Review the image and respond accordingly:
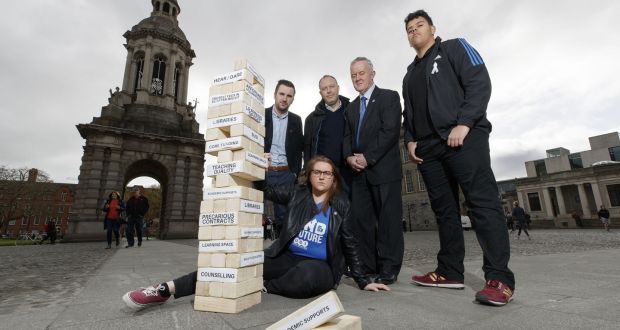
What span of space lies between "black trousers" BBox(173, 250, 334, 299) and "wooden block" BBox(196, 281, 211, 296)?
121 mm

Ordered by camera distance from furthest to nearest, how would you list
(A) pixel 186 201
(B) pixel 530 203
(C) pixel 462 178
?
(B) pixel 530 203 < (A) pixel 186 201 < (C) pixel 462 178

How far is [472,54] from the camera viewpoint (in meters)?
2.91

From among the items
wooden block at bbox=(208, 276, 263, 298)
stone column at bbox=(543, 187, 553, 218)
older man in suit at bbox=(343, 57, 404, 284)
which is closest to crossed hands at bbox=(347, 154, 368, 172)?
older man in suit at bbox=(343, 57, 404, 284)

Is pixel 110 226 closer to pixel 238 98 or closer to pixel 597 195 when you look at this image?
pixel 238 98

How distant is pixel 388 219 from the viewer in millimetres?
3488

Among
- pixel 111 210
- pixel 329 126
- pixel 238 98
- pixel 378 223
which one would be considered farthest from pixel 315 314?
pixel 111 210

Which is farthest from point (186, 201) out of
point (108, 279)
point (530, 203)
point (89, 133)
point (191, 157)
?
point (530, 203)

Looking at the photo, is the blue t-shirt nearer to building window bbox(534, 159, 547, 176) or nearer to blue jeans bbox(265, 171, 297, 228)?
blue jeans bbox(265, 171, 297, 228)

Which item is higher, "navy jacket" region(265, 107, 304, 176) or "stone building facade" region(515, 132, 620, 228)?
"stone building facade" region(515, 132, 620, 228)

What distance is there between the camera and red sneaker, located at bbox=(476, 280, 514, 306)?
7.25ft

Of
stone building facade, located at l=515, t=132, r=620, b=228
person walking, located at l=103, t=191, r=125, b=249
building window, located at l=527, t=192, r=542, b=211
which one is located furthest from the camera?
building window, located at l=527, t=192, r=542, b=211

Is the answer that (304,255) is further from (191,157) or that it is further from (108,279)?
(191,157)

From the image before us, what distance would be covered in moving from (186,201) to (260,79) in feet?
69.1

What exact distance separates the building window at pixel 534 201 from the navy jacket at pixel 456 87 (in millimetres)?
54781
